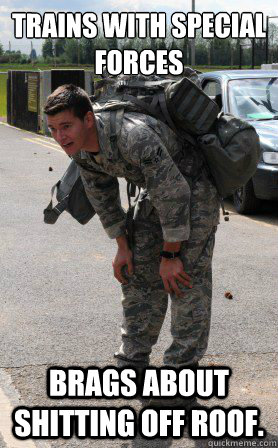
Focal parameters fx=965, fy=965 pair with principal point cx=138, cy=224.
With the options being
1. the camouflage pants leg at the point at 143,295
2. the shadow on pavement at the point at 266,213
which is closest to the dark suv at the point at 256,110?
the shadow on pavement at the point at 266,213

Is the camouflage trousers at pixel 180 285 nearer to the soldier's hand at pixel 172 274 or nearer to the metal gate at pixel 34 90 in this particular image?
the soldier's hand at pixel 172 274

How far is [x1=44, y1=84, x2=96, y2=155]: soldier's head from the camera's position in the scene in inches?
157

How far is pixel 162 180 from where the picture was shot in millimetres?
4086

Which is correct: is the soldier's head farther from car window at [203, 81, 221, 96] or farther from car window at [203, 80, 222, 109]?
car window at [203, 81, 221, 96]

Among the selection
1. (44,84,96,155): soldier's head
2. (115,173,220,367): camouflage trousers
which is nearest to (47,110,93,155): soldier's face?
(44,84,96,155): soldier's head

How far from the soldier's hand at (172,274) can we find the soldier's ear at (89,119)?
70 cm

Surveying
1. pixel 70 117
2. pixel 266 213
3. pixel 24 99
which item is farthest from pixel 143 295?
pixel 24 99

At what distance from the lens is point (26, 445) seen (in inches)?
168

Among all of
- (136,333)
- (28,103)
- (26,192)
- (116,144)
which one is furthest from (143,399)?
(28,103)

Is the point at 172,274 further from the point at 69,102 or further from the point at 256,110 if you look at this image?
the point at 256,110

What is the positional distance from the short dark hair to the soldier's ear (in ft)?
0.04

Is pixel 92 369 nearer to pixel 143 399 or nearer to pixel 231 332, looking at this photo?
pixel 143 399

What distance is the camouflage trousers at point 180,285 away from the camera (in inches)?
172

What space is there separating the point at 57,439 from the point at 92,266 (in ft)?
12.1
